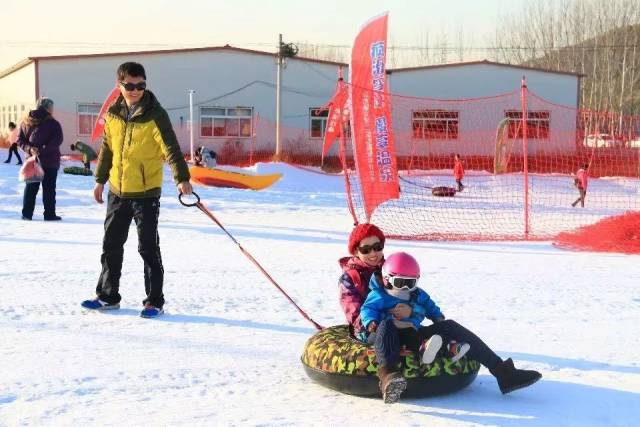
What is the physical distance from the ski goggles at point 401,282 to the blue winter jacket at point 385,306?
8cm

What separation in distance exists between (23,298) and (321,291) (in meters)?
2.43

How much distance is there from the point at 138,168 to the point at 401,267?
236 centimetres

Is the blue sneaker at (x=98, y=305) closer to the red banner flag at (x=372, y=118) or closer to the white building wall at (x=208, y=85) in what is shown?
the red banner flag at (x=372, y=118)

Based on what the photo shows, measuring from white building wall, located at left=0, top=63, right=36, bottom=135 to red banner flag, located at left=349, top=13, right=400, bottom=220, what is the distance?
62.6 ft

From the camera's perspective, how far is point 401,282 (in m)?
3.73

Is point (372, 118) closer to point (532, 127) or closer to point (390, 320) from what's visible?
point (390, 320)

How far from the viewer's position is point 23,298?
5965 millimetres

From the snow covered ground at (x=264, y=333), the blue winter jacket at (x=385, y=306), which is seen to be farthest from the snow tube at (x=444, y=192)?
the blue winter jacket at (x=385, y=306)

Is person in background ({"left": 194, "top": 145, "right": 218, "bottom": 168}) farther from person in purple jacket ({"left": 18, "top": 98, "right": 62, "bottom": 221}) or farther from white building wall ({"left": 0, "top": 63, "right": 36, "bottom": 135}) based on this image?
white building wall ({"left": 0, "top": 63, "right": 36, "bottom": 135})

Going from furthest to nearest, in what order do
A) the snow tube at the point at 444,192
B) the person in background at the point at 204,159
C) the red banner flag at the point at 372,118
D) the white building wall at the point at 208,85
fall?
1. the white building wall at the point at 208,85
2. the person in background at the point at 204,159
3. the snow tube at the point at 444,192
4. the red banner flag at the point at 372,118

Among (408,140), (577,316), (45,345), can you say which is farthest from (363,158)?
(408,140)

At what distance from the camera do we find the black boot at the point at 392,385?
3.46 m

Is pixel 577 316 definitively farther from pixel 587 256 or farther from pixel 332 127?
pixel 332 127

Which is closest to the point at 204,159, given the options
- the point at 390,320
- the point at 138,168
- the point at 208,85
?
the point at 208,85
